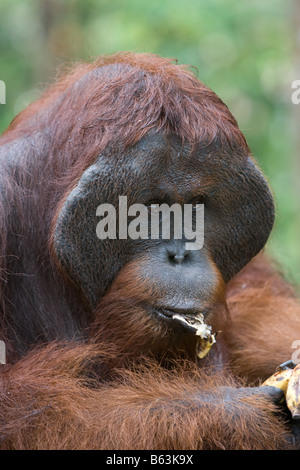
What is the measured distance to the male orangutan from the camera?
2.54 m

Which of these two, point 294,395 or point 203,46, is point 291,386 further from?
point 203,46

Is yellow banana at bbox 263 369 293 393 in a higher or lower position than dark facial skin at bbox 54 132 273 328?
lower

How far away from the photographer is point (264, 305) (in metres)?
4.04

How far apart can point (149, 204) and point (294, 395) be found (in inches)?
36.7

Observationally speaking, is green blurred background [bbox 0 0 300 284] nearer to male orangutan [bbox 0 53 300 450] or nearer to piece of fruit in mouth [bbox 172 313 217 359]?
male orangutan [bbox 0 53 300 450]

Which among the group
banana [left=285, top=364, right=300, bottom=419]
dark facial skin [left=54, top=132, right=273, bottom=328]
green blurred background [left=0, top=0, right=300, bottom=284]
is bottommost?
banana [left=285, top=364, right=300, bottom=419]

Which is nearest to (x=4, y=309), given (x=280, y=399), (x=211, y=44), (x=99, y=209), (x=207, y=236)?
(x=99, y=209)

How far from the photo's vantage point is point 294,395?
259cm

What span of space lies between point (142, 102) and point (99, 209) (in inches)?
18.7

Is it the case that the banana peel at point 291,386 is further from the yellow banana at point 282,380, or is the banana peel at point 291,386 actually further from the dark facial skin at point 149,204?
the dark facial skin at point 149,204

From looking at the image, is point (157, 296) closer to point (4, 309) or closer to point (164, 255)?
point (164, 255)

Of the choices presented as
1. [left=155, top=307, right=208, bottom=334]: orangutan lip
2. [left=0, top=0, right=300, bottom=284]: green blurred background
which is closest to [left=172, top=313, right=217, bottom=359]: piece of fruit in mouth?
[left=155, top=307, right=208, bottom=334]: orangutan lip

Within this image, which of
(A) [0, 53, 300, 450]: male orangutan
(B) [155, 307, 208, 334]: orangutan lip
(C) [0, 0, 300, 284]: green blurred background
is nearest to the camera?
(A) [0, 53, 300, 450]: male orangutan

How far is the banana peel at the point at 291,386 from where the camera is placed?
→ 257 centimetres
